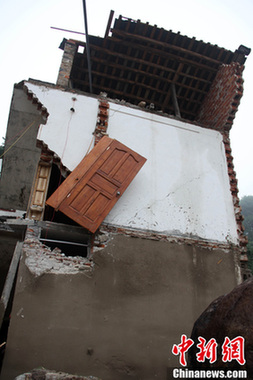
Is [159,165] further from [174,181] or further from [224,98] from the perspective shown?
[224,98]

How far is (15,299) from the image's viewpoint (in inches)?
209

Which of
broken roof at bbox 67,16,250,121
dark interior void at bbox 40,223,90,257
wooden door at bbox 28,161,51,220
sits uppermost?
broken roof at bbox 67,16,250,121

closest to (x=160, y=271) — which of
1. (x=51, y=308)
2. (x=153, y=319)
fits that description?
(x=153, y=319)

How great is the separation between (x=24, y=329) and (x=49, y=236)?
2148 mm

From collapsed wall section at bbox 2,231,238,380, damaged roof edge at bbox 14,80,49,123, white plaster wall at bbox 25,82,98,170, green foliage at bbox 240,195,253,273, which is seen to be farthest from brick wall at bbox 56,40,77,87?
green foliage at bbox 240,195,253,273

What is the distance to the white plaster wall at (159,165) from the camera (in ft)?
23.0

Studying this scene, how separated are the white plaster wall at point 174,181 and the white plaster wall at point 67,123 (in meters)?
0.63

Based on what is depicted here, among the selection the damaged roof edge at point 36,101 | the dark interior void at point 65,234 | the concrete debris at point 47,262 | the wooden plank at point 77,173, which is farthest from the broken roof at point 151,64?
the concrete debris at point 47,262

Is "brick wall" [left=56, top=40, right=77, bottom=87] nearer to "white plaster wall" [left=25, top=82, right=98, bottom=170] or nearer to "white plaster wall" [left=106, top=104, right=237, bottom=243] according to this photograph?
"white plaster wall" [left=25, top=82, right=98, bottom=170]

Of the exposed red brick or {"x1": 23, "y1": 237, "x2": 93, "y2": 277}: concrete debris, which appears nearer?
{"x1": 23, "y1": 237, "x2": 93, "y2": 277}: concrete debris

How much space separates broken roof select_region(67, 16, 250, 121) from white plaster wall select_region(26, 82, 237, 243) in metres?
2.22

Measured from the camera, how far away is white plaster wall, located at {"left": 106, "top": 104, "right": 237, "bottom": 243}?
7.04 meters

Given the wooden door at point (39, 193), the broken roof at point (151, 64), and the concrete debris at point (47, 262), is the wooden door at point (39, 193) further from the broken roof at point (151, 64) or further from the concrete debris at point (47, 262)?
the broken roof at point (151, 64)

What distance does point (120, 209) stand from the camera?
270 inches
